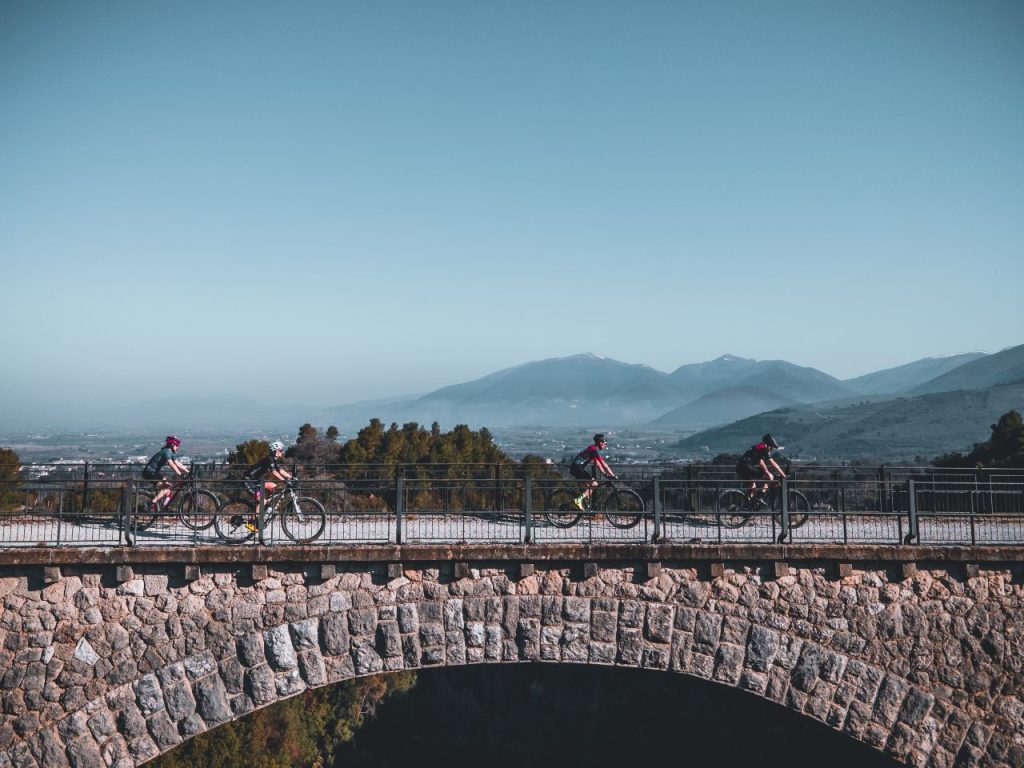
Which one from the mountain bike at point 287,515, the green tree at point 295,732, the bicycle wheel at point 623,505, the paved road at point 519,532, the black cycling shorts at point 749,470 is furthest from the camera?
the green tree at point 295,732

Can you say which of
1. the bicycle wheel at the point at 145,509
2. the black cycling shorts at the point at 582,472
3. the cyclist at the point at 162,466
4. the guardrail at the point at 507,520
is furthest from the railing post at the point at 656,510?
the cyclist at the point at 162,466

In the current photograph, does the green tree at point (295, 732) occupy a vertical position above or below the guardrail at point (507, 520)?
below

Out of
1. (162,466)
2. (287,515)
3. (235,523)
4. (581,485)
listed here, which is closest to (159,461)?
(162,466)

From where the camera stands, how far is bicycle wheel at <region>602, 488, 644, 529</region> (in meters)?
15.8

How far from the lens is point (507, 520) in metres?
17.1

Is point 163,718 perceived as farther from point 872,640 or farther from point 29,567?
point 872,640

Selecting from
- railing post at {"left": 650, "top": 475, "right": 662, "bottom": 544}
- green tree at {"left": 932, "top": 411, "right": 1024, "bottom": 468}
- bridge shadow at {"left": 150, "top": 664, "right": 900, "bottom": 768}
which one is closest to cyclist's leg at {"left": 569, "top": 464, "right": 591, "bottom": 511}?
railing post at {"left": 650, "top": 475, "right": 662, "bottom": 544}

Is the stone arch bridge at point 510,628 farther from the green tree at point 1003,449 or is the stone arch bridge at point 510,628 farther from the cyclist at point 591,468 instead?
the green tree at point 1003,449

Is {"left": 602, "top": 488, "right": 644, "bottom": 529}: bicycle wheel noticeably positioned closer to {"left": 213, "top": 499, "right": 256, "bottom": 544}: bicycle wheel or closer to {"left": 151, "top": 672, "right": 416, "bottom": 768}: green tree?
{"left": 213, "top": 499, "right": 256, "bottom": 544}: bicycle wheel

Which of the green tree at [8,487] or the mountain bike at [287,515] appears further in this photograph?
the green tree at [8,487]

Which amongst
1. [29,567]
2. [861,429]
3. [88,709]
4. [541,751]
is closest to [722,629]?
[88,709]

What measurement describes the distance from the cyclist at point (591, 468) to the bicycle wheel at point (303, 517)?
4.59 m

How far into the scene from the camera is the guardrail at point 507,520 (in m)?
13.7

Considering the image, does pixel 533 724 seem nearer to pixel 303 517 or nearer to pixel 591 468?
pixel 591 468
